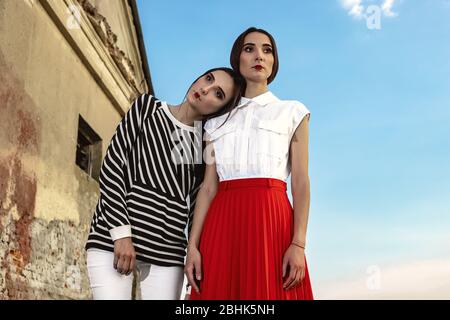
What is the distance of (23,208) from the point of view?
5434 mm

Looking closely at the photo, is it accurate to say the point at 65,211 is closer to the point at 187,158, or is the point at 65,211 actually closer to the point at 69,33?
the point at 69,33

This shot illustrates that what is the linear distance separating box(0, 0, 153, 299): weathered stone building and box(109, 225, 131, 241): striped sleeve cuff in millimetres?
2963

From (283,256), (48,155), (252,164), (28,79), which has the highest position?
(28,79)

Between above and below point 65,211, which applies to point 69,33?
above

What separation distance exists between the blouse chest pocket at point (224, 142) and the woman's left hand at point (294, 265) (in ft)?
1.75

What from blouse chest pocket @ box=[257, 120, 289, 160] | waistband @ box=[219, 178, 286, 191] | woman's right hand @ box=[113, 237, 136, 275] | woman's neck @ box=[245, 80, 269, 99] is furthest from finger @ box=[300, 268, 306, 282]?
woman's neck @ box=[245, 80, 269, 99]

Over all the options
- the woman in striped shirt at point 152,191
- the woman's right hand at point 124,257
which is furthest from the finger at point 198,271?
the woman's right hand at point 124,257

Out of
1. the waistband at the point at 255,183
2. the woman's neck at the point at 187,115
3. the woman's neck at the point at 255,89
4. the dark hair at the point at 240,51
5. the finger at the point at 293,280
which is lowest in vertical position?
the finger at the point at 293,280

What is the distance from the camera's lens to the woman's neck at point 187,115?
278 cm

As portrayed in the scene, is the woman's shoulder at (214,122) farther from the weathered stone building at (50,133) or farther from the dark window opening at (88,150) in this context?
the dark window opening at (88,150)

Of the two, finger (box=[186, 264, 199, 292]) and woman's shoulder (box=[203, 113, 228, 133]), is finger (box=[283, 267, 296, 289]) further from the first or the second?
woman's shoulder (box=[203, 113, 228, 133])
